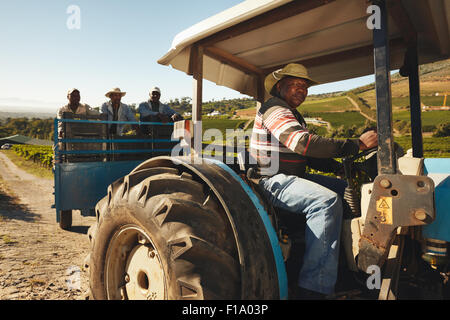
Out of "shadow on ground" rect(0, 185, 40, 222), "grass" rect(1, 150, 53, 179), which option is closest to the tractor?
"shadow on ground" rect(0, 185, 40, 222)

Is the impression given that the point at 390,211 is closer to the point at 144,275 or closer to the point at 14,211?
the point at 144,275

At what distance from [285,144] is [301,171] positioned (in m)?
0.33

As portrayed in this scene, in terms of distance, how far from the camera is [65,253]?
15.0ft

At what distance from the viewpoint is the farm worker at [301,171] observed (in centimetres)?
173

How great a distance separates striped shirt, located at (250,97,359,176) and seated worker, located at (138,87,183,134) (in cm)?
392

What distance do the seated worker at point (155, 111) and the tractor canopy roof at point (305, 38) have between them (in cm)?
281

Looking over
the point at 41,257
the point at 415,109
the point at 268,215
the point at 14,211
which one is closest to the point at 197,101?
the point at 268,215

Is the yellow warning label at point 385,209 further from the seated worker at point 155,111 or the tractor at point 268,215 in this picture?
the seated worker at point 155,111

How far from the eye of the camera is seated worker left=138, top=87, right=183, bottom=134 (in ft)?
19.7

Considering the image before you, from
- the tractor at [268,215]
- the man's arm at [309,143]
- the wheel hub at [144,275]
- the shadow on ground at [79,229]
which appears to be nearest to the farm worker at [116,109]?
the shadow on ground at [79,229]

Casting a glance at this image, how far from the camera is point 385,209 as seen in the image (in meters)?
1.54

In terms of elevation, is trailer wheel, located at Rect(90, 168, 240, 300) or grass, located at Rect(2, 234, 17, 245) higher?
trailer wheel, located at Rect(90, 168, 240, 300)

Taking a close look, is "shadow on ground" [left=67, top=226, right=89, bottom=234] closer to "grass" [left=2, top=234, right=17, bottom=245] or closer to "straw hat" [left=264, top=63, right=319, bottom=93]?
"grass" [left=2, top=234, right=17, bottom=245]
